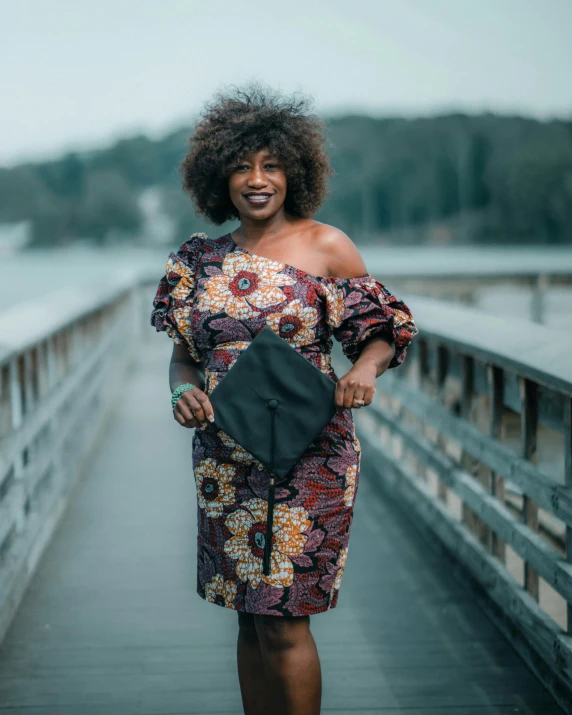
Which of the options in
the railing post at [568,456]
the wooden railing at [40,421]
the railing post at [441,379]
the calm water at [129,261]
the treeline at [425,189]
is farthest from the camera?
the treeline at [425,189]

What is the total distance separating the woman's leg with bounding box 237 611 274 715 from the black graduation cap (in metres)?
0.27

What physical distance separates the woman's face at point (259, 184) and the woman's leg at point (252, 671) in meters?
0.93

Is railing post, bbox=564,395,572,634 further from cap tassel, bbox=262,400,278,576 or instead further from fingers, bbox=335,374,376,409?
cap tassel, bbox=262,400,278,576

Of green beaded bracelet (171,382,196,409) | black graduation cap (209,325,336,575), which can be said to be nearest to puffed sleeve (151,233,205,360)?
green beaded bracelet (171,382,196,409)

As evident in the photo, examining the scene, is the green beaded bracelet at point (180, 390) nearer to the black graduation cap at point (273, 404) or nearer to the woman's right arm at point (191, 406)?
the woman's right arm at point (191, 406)

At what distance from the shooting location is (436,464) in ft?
13.0

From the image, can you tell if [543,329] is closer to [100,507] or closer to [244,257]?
[244,257]

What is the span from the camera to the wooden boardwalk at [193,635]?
8.95 feet

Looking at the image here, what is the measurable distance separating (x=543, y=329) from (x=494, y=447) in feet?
1.43

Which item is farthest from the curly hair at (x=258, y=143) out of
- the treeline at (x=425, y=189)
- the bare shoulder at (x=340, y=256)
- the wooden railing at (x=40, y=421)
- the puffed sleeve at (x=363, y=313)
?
the treeline at (x=425, y=189)

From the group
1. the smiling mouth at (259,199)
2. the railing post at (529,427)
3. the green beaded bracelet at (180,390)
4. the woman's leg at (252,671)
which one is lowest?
the woman's leg at (252,671)

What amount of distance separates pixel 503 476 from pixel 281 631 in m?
1.16

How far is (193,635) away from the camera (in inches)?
128

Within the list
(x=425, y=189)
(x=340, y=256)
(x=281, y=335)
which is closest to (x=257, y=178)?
(x=340, y=256)
